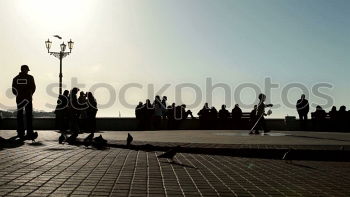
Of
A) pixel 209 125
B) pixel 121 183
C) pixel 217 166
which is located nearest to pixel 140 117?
pixel 209 125

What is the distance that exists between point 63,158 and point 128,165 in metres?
1.56

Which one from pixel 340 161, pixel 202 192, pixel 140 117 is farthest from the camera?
pixel 140 117

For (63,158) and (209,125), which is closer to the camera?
(63,158)

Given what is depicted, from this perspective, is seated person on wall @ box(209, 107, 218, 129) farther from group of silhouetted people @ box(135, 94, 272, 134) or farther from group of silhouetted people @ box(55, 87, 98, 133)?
group of silhouetted people @ box(55, 87, 98, 133)

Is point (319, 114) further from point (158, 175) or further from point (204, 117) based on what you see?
point (158, 175)

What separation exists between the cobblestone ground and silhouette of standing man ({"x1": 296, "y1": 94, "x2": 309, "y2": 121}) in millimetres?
14669

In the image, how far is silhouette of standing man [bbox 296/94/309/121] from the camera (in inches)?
981

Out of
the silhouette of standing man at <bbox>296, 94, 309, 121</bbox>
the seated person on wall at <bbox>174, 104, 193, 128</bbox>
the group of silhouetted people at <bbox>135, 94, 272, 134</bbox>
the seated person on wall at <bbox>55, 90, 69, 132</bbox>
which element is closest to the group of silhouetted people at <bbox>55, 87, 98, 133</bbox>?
the seated person on wall at <bbox>55, 90, 69, 132</bbox>

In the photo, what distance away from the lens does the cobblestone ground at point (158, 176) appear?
236 inches

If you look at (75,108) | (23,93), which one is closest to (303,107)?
(75,108)

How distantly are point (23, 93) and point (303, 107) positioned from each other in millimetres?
14898

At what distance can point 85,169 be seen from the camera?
7906 millimetres

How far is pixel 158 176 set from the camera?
7.28 m

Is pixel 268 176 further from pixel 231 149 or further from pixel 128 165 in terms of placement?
pixel 231 149
